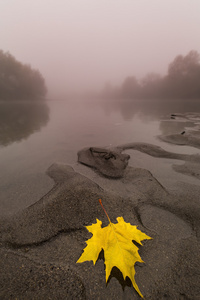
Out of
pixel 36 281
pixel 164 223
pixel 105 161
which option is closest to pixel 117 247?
pixel 36 281

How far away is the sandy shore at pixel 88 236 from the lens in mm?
1377

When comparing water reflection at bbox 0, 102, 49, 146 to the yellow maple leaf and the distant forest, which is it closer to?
the yellow maple leaf

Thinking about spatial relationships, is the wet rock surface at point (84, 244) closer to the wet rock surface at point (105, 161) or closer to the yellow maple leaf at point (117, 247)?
the yellow maple leaf at point (117, 247)

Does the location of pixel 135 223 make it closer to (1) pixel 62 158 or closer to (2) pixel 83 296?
(2) pixel 83 296

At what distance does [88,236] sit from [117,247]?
0.52 metres

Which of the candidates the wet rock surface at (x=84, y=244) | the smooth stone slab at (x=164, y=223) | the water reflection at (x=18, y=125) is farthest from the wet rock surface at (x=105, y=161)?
the water reflection at (x=18, y=125)

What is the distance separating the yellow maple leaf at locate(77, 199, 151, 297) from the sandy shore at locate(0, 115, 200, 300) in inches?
4.1

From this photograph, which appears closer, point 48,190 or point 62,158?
point 48,190

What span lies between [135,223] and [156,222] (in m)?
0.33

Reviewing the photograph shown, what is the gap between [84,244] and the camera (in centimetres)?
181

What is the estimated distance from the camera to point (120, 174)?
3.63m

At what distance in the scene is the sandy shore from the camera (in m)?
1.38

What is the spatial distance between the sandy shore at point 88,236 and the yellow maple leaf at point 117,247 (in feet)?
0.34

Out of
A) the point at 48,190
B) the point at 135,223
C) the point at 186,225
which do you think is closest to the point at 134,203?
the point at 135,223
